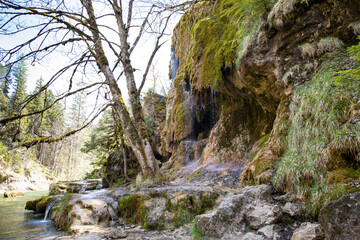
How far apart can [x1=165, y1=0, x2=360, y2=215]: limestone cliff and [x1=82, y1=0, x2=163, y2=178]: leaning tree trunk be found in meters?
2.93

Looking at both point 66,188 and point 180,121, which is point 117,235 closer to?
point 66,188

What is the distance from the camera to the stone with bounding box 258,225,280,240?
2695 mm

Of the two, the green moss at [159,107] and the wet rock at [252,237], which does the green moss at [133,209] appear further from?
the green moss at [159,107]

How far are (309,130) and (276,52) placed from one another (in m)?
2.84

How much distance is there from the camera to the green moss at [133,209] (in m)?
4.45

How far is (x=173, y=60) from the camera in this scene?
64.4 ft

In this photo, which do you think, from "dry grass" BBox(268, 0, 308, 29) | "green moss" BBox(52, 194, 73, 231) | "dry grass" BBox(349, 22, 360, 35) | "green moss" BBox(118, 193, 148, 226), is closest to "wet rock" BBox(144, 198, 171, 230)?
Result: "green moss" BBox(118, 193, 148, 226)

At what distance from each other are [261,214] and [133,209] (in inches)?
121

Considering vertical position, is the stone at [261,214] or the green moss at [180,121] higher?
the green moss at [180,121]

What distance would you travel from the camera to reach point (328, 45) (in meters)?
4.35

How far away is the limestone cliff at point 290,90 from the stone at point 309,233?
1.19 feet

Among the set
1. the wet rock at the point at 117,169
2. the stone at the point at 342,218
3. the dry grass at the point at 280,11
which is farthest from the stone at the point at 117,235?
the wet rock at the point at 117,169

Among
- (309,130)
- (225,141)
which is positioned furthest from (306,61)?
(225,141)

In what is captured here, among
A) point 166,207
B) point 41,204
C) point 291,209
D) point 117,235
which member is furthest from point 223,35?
point 41,204
